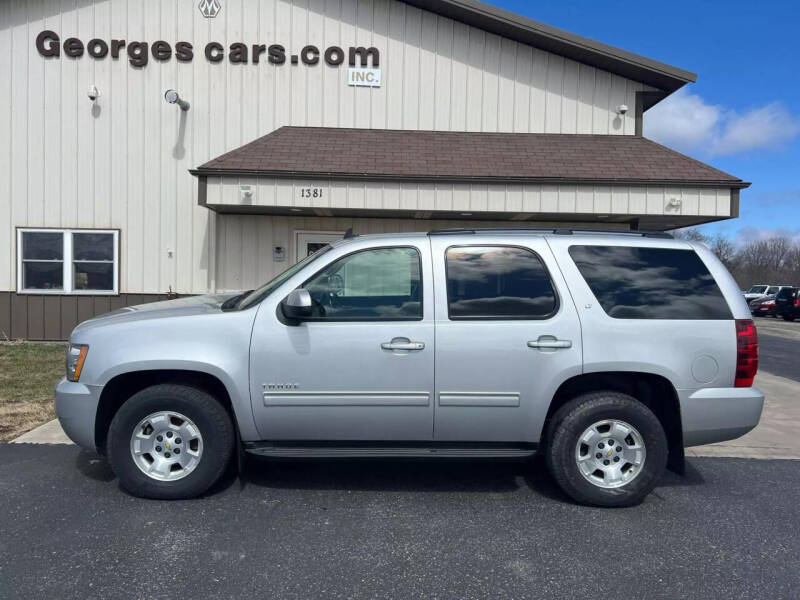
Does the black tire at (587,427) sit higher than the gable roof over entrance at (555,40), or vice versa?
the gable roof over entrance at (555,40)

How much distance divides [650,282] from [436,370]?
65.4 inches

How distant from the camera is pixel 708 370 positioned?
4043 mm

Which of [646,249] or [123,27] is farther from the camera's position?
[123,27]

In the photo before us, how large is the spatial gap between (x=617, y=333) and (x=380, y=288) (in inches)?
65.9

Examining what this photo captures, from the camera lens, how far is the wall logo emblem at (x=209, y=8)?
1150 centimetres

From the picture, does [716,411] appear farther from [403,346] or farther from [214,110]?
[214,110]

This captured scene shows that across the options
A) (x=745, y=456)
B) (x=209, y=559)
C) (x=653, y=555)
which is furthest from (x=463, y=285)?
(x=745, y=456)

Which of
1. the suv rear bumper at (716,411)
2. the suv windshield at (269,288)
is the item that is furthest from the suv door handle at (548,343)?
the suv windshield at (269,288)

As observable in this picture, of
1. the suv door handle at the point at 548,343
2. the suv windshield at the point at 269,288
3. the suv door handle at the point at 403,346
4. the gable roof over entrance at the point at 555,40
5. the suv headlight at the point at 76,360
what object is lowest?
the suv headlight at the point at 76,360

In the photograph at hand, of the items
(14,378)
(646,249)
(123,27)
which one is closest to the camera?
(646,249)

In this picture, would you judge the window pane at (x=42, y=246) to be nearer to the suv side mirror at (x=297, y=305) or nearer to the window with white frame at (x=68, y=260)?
Result: the window with white frame at (x=68, y=260)

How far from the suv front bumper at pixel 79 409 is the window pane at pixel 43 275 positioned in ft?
28.3

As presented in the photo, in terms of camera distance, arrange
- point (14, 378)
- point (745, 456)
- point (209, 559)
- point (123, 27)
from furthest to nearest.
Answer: point (123, 27), point (14, 378), point (745, 456), point (209, 559)

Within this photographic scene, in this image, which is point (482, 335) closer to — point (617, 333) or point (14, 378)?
point (617, 333)
